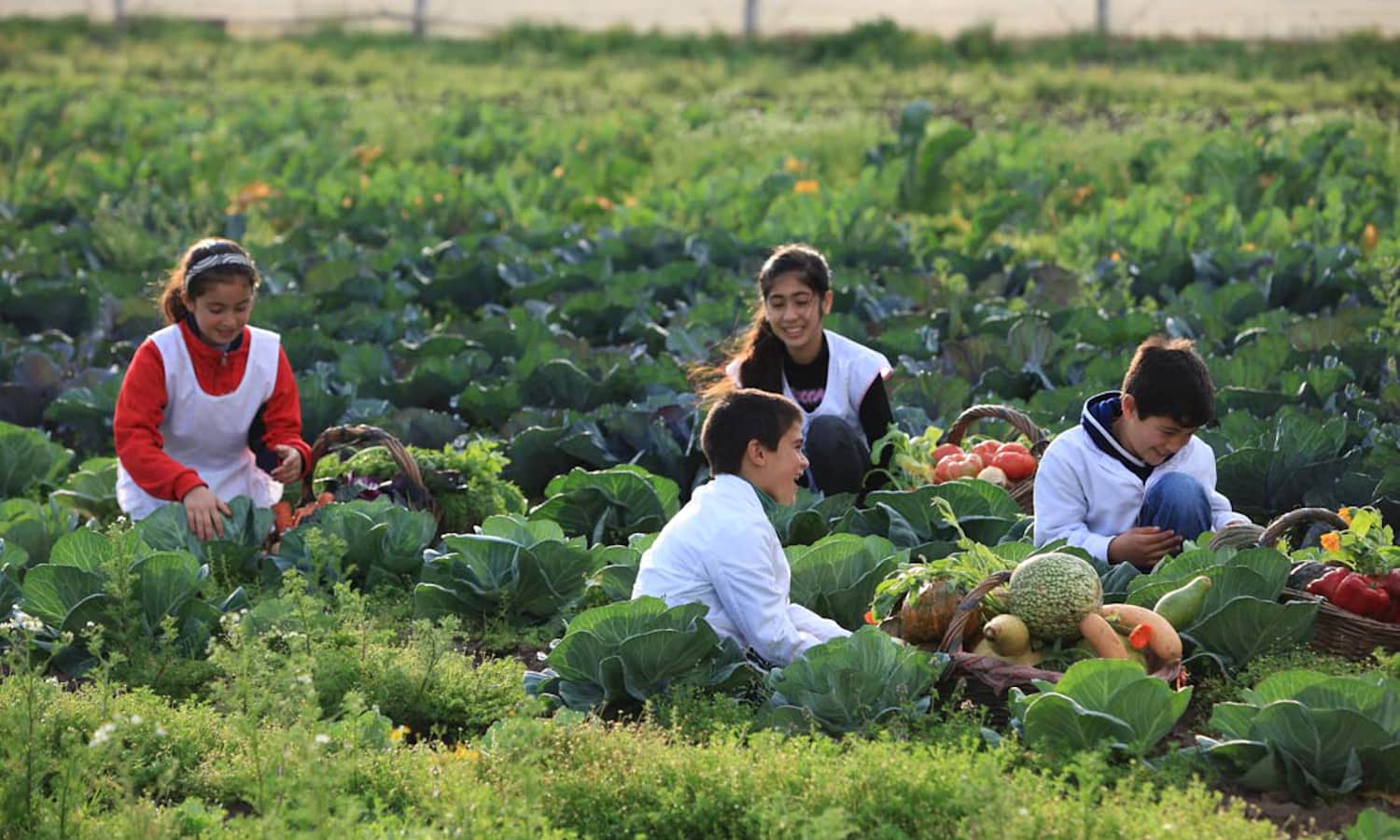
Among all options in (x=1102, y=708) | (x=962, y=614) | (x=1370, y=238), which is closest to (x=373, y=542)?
(x=962, y=614)

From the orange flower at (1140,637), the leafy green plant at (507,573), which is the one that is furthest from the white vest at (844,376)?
the orange flower at (1140,637)

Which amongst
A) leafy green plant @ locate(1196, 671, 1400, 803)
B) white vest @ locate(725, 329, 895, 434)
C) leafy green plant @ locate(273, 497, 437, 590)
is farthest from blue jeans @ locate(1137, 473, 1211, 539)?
leafy green plant @ locate(273, 497, 437, 590)

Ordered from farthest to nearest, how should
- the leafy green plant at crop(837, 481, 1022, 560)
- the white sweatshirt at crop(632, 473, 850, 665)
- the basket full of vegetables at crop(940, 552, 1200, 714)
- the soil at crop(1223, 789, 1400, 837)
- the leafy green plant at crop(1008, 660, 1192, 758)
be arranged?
the leafy green plant at crop(837, 481, 1022, 560) → the white sweatshirt at crop(632, 473, 850, 665) → the basket full of vegetables at crop(940, 552, 1200, 714) → the leafy green plant at crop(1008, 660, 1192, 758) → the soil at crop(1223, 789, 1400, 837)

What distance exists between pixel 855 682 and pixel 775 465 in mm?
601

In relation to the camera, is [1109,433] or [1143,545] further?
[1109,433]

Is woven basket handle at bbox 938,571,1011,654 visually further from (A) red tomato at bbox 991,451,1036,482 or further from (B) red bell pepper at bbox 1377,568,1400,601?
(A) red tomato at bbox 991,451,1036,482

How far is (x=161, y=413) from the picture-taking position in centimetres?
591

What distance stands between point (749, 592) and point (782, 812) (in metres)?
0.96

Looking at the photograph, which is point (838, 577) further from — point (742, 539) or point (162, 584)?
point (162, 584)

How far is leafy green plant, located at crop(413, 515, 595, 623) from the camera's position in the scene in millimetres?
5250

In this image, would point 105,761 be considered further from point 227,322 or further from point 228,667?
point 227,322

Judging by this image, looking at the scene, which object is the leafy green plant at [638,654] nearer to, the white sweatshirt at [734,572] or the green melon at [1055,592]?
the white sweatshirt at [734,572]

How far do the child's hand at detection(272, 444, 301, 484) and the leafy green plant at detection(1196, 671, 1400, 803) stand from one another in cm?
317

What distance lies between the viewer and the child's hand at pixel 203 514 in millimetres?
5672
